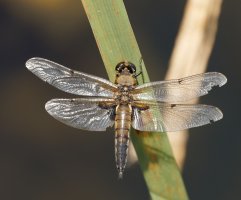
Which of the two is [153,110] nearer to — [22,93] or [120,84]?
[120,84]

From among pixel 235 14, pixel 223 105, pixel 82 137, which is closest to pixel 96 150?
pixel 82 137

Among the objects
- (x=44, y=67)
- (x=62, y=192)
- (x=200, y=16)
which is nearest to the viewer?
(x=200, y=16)

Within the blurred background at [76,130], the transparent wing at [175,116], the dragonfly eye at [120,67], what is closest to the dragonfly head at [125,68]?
the dragonfly eye at [120,67]

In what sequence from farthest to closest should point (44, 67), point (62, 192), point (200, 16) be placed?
point (62, 192)
point (44, 67)
point (200, 16)

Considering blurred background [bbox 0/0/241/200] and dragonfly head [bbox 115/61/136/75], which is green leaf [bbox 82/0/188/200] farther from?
blurred background [bbox 0/0/241/200]

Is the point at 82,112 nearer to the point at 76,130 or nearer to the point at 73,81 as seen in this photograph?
the point at 73,81
